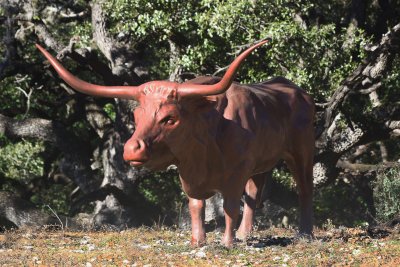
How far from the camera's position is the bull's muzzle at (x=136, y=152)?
845 cm

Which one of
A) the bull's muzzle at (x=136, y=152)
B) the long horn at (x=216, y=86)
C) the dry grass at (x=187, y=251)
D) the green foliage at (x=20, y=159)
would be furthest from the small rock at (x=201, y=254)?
the green foliage at (x=20, y=159)

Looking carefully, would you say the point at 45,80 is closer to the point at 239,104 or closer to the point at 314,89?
the point at 314,89

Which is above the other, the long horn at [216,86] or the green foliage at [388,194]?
the long horn at [216,86]

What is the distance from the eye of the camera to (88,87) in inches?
367

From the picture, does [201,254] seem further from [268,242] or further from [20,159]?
[20,159]

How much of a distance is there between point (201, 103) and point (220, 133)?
50cm

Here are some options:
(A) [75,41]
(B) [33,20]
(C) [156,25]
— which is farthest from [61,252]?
(B) [33,20]

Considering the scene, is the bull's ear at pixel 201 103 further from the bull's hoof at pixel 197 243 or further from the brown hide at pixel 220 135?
the bull's hoof at pixel 197 243

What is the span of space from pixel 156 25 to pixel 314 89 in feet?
9.25

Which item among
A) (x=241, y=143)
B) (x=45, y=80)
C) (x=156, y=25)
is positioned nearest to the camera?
(x=241, y=143)

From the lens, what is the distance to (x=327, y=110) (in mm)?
15453

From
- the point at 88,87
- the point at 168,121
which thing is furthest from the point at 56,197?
the point at 168,121

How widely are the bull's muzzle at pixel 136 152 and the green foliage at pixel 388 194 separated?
742 centimetres

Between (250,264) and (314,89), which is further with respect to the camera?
(314,89)
